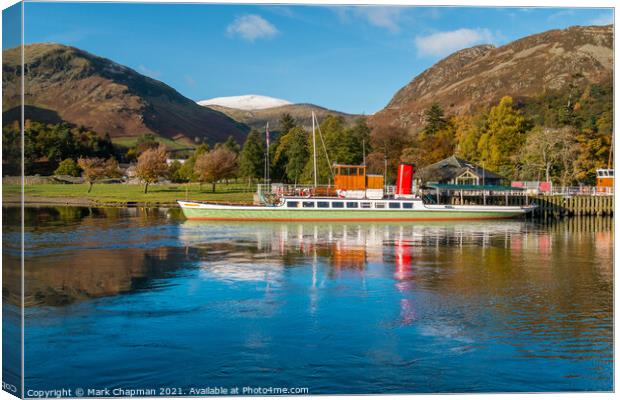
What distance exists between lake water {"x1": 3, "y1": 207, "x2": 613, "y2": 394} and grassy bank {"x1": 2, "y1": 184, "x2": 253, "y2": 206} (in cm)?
2794

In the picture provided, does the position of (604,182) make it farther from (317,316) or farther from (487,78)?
(487,78)

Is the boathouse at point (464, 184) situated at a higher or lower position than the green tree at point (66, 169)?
lower

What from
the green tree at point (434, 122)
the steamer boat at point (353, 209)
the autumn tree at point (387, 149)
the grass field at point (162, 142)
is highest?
the grass field at point (162, 142)

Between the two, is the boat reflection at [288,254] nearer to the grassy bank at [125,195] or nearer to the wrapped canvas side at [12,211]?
the wrapped canvas side at [12,211]

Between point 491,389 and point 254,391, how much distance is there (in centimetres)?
330

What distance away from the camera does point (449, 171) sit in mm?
55375

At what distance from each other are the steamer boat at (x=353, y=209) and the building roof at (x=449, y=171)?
10.5 m

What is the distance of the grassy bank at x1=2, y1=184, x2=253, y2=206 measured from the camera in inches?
2115

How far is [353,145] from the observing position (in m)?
61.6

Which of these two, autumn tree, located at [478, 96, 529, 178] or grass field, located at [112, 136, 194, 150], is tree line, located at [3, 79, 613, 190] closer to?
autumn tree, located at [478, 96, 529, 178]

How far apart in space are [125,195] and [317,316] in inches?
1912

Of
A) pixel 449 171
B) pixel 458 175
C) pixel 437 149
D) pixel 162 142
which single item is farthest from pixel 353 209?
pixel 162 142

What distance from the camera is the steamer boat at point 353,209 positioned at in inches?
1602

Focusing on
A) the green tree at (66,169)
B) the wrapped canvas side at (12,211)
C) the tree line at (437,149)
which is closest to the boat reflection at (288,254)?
the wrapped canvas side at (12,211)
